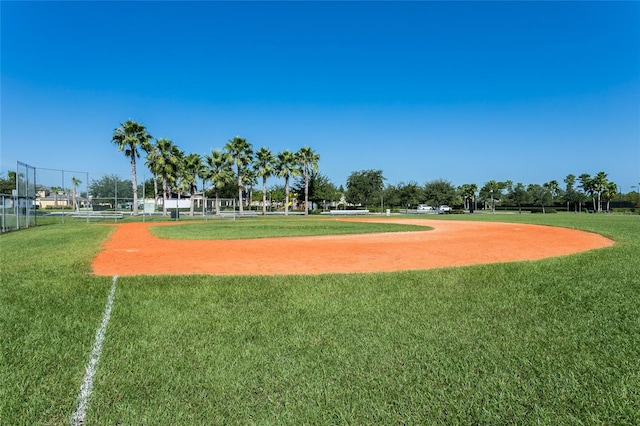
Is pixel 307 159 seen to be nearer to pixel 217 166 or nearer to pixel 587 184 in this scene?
pixel 217 166

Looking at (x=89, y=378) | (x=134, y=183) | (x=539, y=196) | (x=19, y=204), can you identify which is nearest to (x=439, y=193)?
(x=539, y=196)

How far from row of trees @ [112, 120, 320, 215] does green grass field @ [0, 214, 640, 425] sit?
36.3m

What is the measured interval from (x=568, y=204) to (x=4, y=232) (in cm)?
8809

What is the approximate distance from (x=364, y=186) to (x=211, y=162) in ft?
160

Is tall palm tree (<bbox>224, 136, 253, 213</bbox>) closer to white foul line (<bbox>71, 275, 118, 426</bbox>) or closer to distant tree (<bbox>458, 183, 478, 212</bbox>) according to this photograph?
white foul line (<bbox>71, 275, 118, 426</bbox>)

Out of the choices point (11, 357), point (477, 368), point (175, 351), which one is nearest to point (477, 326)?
point (477, 368)

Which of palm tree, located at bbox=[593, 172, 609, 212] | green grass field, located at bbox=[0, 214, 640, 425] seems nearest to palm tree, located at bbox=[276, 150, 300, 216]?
green grass field, located at bbox=[0, 214, 640, 425]

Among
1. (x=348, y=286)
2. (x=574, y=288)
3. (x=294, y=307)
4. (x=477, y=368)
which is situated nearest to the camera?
(x=477, y=368)

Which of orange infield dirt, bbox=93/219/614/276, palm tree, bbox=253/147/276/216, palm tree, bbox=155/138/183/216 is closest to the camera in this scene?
orange infield dirt, bbox=93/219/614/276

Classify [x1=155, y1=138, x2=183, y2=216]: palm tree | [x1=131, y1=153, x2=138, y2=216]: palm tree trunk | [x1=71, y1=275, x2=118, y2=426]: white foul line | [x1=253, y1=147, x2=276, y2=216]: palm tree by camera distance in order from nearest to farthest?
[x1=71, y1=275, x2=118, y2=426]: white foul line, [x1=131, y1=153, x2=138, y2=216]: palm tree trunk, [x1=155, y1=138, x2=183, y2=216]: palm tree, [x1=253, y1=147, x2=276, y2=216]: palm tree

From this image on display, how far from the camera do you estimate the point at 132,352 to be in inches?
148

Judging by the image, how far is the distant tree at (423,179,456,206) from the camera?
8362 centimetres

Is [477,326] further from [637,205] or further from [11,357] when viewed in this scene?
[637,205]

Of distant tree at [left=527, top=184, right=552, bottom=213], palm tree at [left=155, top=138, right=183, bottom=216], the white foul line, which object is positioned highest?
palm tree at [left=155, top=138, right=183, bottom=216]
